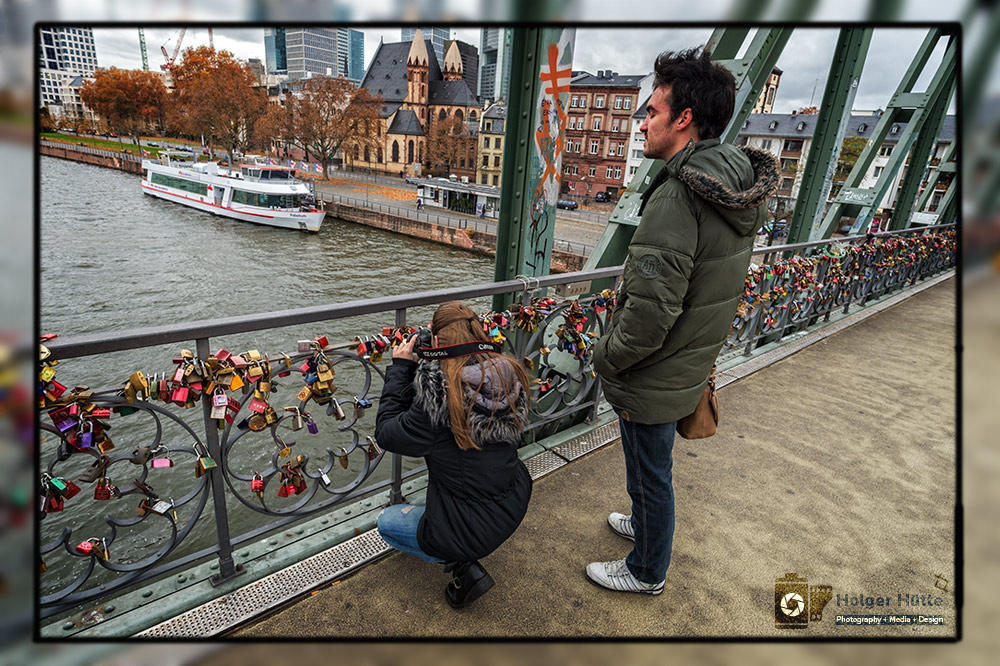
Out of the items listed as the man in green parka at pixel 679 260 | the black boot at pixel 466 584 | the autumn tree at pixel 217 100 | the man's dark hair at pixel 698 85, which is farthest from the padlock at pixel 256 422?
the autumn tree at pixel 217 100

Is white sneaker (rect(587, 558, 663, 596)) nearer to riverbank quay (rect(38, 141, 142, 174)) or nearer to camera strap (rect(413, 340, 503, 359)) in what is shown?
camera strap (rect(413, 340, 503, 359))

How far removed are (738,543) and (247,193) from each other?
39.8 m

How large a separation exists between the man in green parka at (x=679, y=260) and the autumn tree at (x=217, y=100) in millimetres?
45001

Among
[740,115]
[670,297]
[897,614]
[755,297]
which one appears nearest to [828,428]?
[755,297]

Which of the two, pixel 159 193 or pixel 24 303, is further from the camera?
pixel 159 193

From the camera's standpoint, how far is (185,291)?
76.4 feet

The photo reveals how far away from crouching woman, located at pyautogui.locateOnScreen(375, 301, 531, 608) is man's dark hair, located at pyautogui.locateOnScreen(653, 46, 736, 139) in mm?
1024

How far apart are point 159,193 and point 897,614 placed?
169ft

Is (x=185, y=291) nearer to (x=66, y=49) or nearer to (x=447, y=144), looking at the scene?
(x=66, y=49)

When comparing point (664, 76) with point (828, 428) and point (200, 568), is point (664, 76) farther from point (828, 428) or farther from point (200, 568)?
point (828, 428)

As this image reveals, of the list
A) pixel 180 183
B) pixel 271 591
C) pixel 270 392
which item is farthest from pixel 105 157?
pixel 271 591

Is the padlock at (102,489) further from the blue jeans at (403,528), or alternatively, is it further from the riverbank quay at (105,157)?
the riverbank quay at (105,157)

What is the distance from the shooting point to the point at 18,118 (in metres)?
0.65

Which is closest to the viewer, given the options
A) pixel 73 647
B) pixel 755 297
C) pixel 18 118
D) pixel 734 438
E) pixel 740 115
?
pixel 18 118
